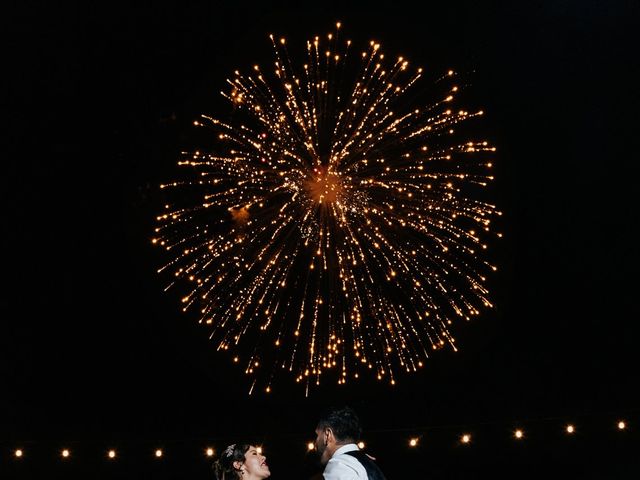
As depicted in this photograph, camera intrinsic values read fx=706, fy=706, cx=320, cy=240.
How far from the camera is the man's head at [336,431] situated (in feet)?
12.7

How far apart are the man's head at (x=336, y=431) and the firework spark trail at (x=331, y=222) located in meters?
1.00

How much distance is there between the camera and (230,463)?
14.0ft

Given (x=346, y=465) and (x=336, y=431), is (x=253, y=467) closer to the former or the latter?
(x=336, y=431)

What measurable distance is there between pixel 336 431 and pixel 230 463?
2.56 feet

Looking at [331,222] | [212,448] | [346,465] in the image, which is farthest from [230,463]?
[331,222]

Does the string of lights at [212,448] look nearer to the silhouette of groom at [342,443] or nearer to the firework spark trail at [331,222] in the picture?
the firework spark trail at [331,222]

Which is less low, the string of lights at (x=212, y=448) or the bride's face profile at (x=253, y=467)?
the string of lights at (x=212, y=448)


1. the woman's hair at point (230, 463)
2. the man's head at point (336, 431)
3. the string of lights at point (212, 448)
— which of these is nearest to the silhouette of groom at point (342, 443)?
the man's head at point (336, 431)

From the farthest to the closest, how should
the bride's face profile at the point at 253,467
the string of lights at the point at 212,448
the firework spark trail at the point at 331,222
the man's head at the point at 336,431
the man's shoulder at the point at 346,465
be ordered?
the string of lights at the point at 212,448
the firework spark trail at the point at 331,222
the bride's face profile at the point at 253,467
the man's head at the point at 336,431
the man's shoulder at the point at 346,465

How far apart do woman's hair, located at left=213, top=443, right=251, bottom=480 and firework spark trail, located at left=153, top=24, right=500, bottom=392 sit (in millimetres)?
1082

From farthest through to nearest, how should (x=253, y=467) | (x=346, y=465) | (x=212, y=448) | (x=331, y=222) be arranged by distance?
1. (x=212, y=448)
2. (x=331, y=222)
3. (x=253, y=467)
4. (x=346, y=465)

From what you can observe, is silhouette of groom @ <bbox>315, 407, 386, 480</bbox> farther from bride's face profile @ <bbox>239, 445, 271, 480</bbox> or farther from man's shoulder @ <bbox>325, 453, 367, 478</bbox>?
bride's face profile @ <bbox>239, 445, 271, 480</bbox>
